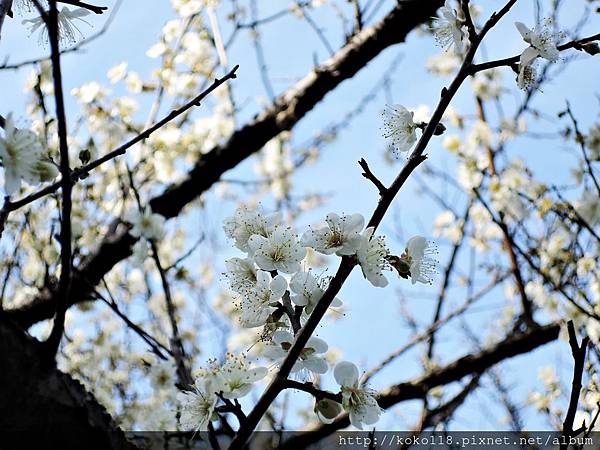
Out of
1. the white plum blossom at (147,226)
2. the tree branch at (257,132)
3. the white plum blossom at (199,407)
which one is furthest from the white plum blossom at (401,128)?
the tree branch at (257,132)

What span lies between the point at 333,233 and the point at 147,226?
179 centimetres

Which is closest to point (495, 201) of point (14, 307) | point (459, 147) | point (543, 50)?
point (459, 147)

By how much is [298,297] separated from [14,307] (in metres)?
3.03

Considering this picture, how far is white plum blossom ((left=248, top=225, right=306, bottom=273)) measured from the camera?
4.02ft

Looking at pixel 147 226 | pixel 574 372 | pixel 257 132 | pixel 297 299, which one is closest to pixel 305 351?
pixel 297 299

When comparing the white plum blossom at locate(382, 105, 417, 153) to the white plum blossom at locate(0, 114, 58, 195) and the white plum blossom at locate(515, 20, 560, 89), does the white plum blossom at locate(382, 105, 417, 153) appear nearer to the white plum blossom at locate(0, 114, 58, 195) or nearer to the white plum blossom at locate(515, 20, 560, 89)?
the white plum blossom at locate(515, 20, 560, 89)

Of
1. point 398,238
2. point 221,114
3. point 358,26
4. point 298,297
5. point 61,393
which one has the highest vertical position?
point 221,114

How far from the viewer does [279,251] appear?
4.07 feet

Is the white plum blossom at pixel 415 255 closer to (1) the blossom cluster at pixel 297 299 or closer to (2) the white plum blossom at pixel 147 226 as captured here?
(1) the blossom cluster at pixel 297 299

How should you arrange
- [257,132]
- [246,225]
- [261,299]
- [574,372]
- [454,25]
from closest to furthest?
1. [574,372]
2. [261,299]
3. [246,225]
4. [454,25]
5. [257,132]

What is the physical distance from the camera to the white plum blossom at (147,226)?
2830 millimetres

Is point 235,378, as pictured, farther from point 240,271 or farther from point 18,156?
point 18,156

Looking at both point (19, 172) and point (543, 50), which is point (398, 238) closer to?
point (543, 50)

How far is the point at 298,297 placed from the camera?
117 cm
